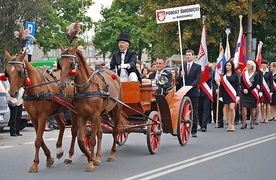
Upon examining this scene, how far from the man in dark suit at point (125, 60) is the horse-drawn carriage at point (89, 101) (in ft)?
1.24

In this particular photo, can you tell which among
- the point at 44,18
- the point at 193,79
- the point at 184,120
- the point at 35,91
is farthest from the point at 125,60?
the point at 44,18

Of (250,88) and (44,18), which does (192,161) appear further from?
(44,18)

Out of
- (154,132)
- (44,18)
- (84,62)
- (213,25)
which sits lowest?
(154,132)

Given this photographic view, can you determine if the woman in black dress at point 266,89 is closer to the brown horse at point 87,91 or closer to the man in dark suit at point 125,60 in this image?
the man in dark suit at point 125,60

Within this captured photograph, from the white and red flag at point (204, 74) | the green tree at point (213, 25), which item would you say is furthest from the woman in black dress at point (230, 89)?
the green tree at point (213, 25)

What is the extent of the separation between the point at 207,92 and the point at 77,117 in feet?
26.7

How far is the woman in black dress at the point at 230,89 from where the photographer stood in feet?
59.0

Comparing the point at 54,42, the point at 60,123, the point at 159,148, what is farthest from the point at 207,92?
the point at 54,42

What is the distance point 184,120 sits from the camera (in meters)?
14.3

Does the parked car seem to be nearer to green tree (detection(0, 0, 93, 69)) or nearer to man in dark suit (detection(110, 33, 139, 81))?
man in dark suit (detection(110, 33, 139, 81))

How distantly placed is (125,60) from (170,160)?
2.34 metres

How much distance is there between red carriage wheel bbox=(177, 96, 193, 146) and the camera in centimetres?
1396

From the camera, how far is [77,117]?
1151cm

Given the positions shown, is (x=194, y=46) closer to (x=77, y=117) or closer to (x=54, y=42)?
(x=54, y=42)
